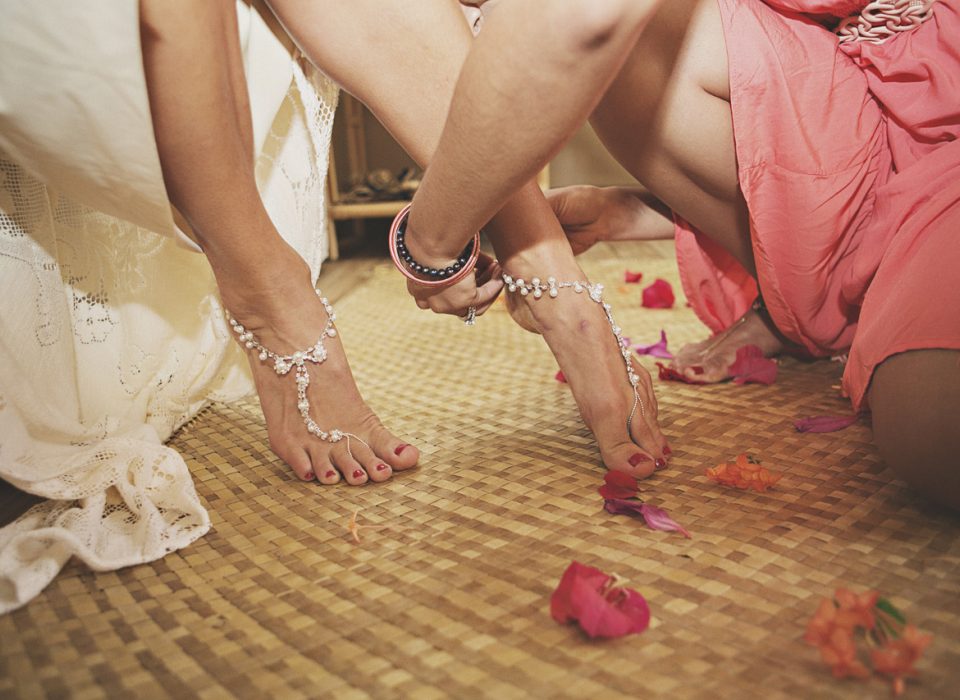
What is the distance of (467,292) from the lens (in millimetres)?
823

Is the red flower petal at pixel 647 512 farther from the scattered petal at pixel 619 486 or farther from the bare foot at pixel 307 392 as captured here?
the bare foot at pixel 307 392

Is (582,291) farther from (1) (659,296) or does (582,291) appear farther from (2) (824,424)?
(1) (659,296)

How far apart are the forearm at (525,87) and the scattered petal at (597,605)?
0.30 metres

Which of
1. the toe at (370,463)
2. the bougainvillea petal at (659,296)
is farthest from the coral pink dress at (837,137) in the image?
the bougainvillea petal at (659,296)

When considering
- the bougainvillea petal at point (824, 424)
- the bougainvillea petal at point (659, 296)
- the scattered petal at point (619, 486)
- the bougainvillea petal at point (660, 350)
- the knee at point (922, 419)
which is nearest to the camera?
the knee at point (922, 419)

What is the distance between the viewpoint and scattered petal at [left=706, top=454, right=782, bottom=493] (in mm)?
741

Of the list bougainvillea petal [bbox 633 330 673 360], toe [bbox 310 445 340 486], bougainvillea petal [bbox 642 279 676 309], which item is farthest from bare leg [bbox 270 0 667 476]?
bougainvillea petal [bbox 642 279 676 309]

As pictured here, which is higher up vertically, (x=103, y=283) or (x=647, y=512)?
(x=103, y=283)

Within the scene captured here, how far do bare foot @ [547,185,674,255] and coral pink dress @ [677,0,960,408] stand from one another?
0.80ft

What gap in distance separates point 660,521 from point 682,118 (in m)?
0.42

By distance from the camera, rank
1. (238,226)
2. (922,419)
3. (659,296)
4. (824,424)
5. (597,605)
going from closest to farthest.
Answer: (597,605)
(922,419)
(238,226)
(824,424)
(659,296)

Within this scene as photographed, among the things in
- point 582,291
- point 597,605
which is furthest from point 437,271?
point 597,605

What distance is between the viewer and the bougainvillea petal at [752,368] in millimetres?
1047

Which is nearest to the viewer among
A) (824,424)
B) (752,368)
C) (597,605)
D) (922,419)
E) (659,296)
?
(597,605)
